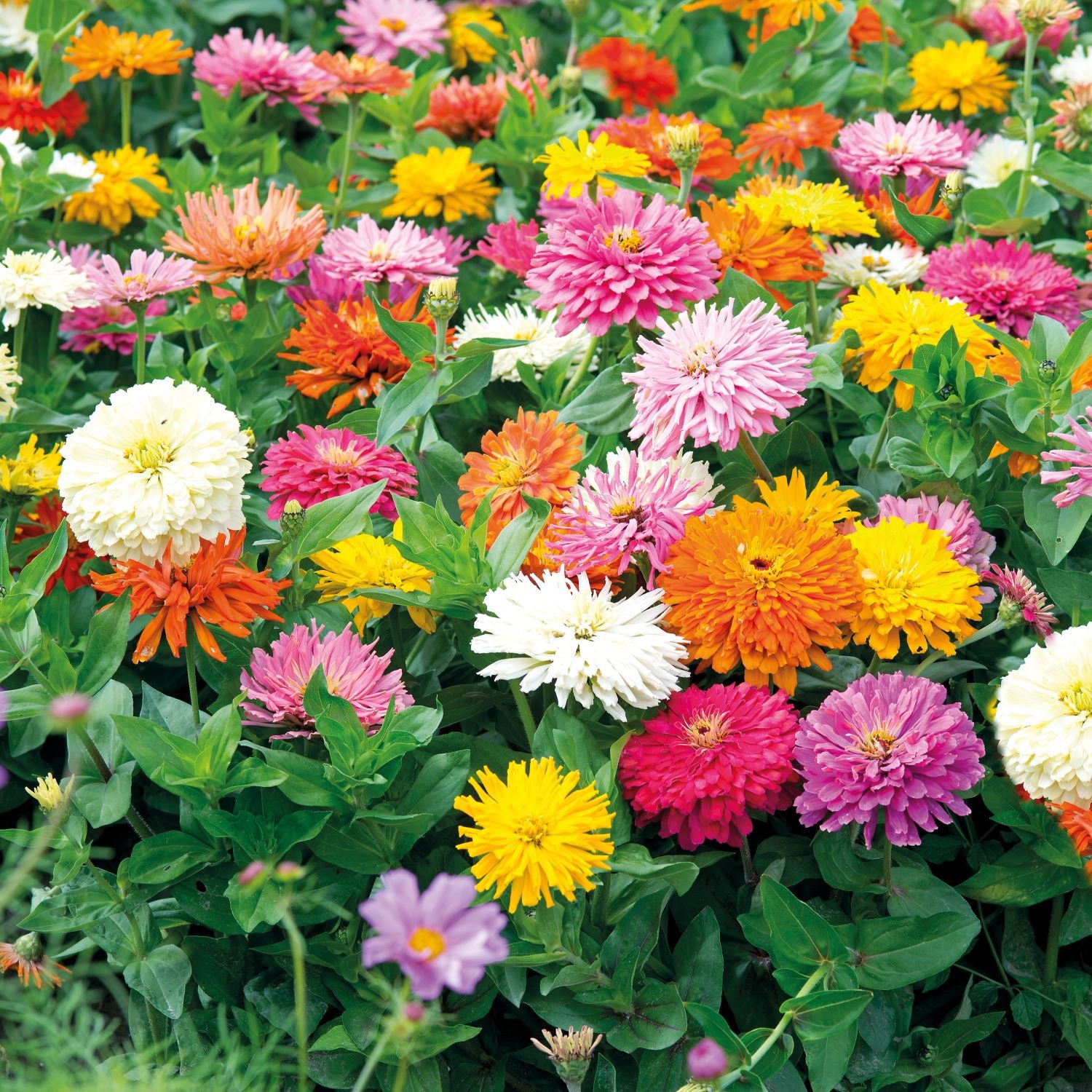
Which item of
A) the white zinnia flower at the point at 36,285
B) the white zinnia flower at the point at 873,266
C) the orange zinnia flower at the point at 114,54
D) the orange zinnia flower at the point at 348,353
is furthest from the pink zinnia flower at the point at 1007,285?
the orange zinnia flower at the point at 114,54

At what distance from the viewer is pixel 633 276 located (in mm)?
1396

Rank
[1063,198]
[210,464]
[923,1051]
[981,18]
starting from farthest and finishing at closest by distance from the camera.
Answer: [981,18] → [1063,198] → [923,1051] → [210,464]

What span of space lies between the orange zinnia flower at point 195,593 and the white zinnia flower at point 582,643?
0.77 feet

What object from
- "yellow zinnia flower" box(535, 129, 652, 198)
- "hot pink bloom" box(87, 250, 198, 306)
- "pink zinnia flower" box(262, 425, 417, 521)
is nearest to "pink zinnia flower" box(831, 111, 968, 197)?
"yellow zinnia flower" box(535, 129, 652, 198)

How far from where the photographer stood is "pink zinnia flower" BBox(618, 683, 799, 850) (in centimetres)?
125

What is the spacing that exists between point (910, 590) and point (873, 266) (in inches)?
26.0

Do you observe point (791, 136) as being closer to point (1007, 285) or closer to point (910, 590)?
point (1007, 285)

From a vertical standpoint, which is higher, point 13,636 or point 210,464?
point 210,464

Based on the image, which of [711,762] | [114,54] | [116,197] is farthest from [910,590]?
[114,54]

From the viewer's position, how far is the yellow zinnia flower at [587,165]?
1704 mm

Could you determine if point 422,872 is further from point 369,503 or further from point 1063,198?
point 1063,198

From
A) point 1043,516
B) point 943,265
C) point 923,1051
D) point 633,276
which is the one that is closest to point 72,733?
point 633,276

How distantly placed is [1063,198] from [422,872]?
162 centimetres

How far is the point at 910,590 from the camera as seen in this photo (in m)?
1.32
